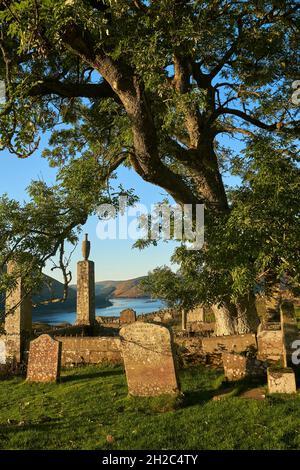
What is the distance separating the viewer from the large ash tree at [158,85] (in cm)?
855

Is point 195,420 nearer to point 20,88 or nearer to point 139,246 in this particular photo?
point 139,246

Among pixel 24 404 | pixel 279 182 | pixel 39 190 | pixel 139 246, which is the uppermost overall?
pixel 39 190

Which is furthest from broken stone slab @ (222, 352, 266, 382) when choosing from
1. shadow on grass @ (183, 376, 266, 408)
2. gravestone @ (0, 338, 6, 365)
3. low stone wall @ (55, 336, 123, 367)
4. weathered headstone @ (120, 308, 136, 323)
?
weathered headstone @ (120, 308, 136, 323)

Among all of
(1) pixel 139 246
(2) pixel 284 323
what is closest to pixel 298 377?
(2) pixel 284 323

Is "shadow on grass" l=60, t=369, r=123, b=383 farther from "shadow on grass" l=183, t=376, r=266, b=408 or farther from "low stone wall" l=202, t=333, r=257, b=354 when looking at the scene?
"shadow on grass" l=183, t=376, r=266, b=408

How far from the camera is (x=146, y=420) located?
759 cm

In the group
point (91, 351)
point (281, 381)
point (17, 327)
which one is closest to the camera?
point (281, 381)

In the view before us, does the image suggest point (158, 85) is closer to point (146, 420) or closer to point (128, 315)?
point (146, 420)

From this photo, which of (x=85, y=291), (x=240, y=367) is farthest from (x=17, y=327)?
(x=240, y=367)

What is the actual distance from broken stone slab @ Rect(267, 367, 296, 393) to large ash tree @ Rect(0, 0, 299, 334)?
5.87ft

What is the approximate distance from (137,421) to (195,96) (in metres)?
6.73

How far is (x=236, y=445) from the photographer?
6.24 metres

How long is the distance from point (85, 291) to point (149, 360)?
9.29 meters

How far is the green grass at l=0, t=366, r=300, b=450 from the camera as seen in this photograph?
6488mm
